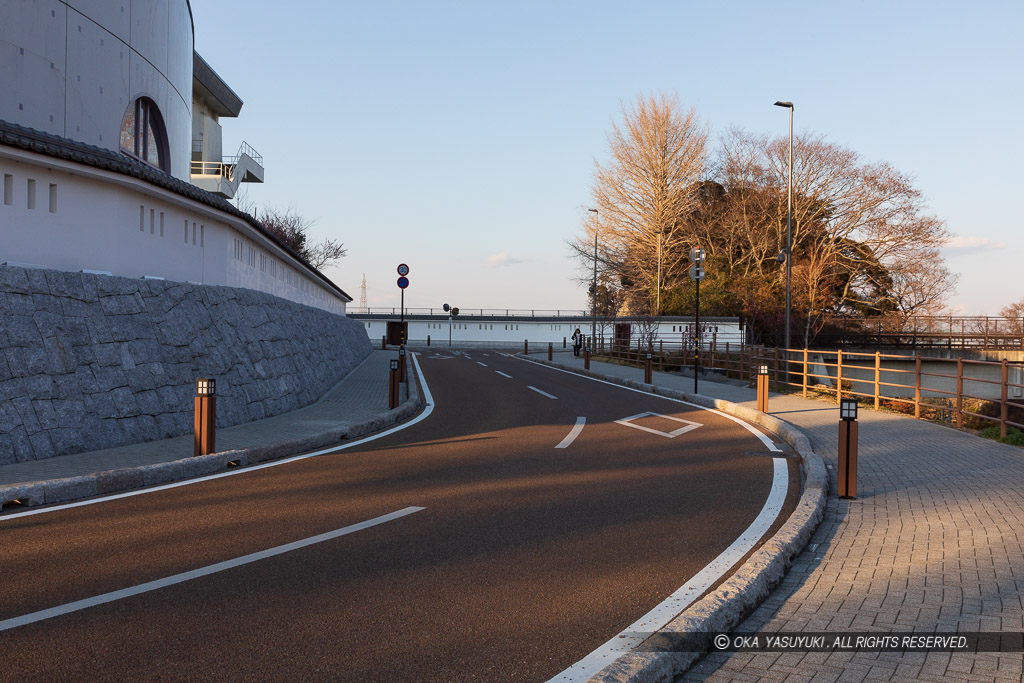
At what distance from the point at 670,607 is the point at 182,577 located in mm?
3072

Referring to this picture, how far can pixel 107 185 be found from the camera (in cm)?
1019

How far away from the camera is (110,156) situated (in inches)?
403

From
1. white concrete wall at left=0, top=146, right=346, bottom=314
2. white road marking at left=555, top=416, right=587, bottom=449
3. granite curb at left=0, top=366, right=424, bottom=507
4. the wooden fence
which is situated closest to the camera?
granite curb at left=0, top=366, right=424, bottom=507

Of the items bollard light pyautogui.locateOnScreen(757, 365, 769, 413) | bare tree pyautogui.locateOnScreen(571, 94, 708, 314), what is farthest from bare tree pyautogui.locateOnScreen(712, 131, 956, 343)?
bollard light pyautogui.locateOnScreen(757, 365, 769, 413)

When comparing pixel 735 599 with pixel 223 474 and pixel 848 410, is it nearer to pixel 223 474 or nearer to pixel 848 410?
pixel 848 410

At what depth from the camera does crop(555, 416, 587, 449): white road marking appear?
10297 mm

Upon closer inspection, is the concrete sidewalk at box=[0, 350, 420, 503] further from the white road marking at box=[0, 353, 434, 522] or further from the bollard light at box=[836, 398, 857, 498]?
the bollard light at box=[836, 398, 857, 498]

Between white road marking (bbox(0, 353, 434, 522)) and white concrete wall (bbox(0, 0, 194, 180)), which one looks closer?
white road marking (bbox(0, 353, 434, 522))

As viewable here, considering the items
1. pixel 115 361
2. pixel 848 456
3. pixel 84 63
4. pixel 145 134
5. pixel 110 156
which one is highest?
pixel 84 63

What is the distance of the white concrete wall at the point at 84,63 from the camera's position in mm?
11750

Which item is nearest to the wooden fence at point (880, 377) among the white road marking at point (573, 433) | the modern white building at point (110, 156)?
the white road marking at point (573, 433)

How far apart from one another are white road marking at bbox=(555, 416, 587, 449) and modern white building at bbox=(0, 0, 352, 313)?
23.3 ft

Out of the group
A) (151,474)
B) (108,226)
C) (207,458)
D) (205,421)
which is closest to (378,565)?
(151,474)

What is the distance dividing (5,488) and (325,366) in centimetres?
1198
